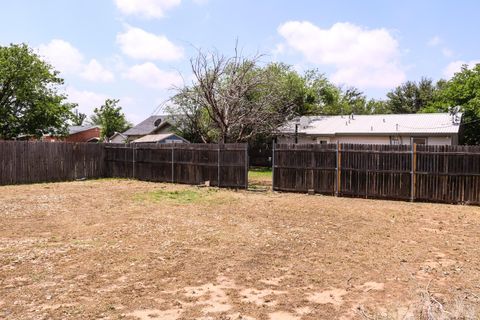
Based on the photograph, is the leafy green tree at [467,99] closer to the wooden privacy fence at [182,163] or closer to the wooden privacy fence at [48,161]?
the wooden privacy fence at [182,163]

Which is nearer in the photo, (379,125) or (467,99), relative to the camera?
(379,125)

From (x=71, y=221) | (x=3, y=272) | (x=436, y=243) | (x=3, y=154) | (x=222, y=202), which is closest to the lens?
(x=3, y=272)

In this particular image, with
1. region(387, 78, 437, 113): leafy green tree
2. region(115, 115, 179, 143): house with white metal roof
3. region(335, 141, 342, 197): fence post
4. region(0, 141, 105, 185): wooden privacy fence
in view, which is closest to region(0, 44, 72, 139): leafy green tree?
region(0, 141, 105, 185): wooden privacy fence

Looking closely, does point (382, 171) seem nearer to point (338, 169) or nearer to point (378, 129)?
point (338, 169)

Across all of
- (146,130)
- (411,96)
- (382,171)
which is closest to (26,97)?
(146,130)

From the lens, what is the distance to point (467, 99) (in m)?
30.6

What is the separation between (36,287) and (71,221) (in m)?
4.34

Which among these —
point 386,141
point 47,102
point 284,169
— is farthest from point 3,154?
point 386,141

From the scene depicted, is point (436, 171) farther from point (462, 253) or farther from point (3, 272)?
point (3, 272)

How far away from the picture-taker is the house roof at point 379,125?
2497cm

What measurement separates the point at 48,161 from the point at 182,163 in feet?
20.8

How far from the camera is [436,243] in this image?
7137 mm

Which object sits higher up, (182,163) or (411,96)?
(411,96)

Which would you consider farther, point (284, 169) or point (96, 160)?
point (96, 160)
